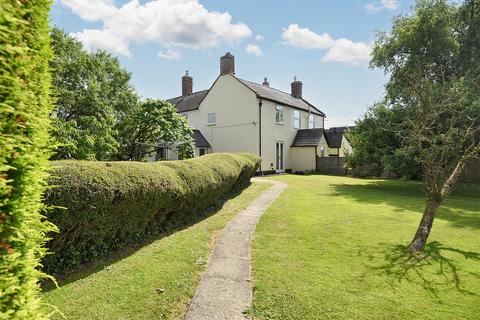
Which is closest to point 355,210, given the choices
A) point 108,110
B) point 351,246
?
point 351,246

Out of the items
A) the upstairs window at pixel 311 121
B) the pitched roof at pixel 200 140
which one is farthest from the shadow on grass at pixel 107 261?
the upstairs window at pixel 311 121

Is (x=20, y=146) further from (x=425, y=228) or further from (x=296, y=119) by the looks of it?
(x=296, y=119)

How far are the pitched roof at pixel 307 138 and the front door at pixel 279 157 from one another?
6.25 ft

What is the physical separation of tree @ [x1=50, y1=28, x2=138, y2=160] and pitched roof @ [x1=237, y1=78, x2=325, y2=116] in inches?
509

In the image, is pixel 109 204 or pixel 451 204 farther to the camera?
pixel 451 204

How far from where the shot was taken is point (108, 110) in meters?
15.1

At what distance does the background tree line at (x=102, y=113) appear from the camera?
12.6m

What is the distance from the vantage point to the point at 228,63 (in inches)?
1032

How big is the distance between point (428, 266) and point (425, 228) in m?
1.13

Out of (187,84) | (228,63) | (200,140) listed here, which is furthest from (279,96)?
(187,84)

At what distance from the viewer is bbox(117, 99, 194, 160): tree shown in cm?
1634

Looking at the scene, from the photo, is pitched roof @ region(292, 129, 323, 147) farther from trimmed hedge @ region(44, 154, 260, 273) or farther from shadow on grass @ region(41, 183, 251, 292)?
Answer: trimmed hedge @ region(44, 154, 260, 273)

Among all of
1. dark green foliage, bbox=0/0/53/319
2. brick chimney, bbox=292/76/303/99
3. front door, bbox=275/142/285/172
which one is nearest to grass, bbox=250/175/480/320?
dark green foliage, bbox=0/0/53/319

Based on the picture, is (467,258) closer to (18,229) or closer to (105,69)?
(18,229)
